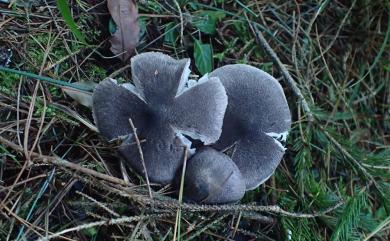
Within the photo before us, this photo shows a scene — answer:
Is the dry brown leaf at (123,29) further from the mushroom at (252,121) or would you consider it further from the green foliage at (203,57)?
the mushroom at (252,121)

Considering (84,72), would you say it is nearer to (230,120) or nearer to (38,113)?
(38,113)

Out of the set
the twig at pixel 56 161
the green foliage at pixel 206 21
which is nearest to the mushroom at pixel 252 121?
the green foliage at pixel 206 21

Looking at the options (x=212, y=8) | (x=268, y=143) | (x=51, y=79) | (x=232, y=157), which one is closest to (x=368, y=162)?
(x=268, y=143)

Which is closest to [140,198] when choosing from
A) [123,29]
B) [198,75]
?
[198,75]

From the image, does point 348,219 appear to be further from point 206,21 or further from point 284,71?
point 206,21

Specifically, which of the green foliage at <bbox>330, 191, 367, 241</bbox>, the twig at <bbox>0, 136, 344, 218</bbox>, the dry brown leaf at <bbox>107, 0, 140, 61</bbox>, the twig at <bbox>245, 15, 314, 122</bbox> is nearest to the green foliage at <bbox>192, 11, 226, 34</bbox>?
the twig at <bbox>245, 15, 314, 122</bbox>

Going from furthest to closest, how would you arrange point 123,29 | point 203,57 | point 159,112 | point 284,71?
point 284,71 < point 203,57 < point 123,29 < point 159,112
